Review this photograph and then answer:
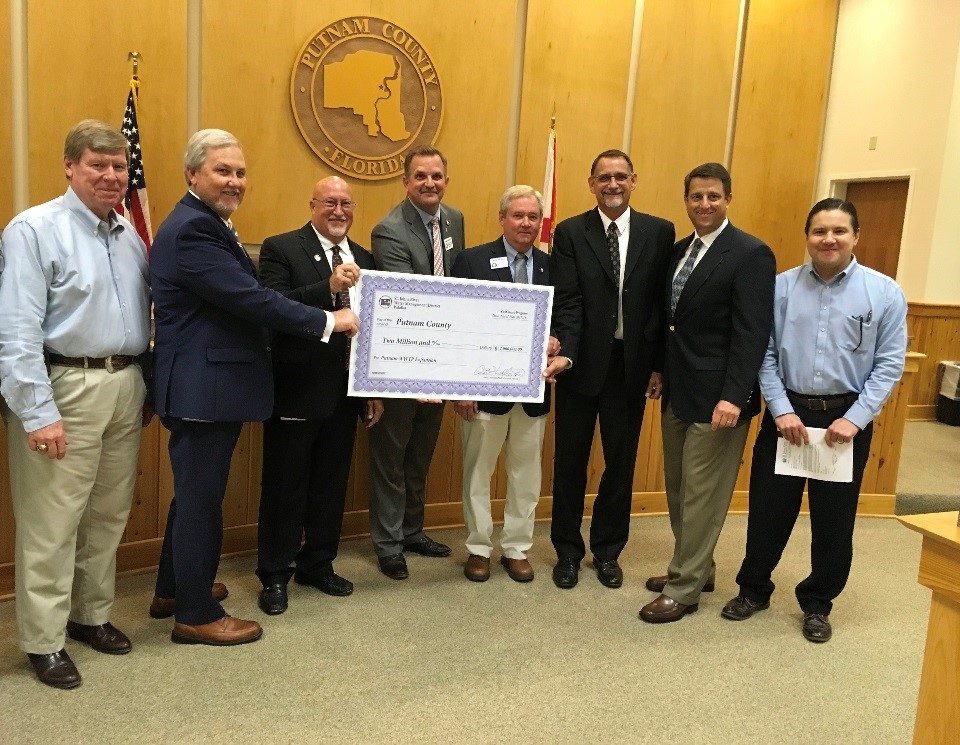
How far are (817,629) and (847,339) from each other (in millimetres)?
1083

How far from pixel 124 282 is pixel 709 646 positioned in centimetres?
233

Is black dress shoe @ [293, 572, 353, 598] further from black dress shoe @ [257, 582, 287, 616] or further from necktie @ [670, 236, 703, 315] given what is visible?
necktie @ [670, 236, 703, 315]

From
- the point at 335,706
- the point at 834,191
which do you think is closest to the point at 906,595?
the point at 335,706

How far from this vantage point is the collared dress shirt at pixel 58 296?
222 centimetres

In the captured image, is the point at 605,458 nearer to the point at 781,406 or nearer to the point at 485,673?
the point at 781,406

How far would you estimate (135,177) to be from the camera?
3.18m

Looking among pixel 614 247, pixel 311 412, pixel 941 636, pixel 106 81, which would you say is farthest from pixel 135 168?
pixel 941 636

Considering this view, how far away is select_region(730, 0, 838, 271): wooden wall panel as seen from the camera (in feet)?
16.9

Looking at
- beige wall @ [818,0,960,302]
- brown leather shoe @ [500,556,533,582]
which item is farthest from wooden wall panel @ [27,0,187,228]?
beige wall @ [818,0,960,302]

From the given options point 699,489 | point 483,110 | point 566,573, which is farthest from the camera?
point 483,110

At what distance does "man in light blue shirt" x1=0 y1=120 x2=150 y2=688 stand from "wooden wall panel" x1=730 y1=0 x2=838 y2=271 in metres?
4.01

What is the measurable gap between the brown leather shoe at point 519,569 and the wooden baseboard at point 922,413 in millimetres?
5552

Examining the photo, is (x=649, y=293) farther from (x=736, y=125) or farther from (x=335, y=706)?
(x=736, y=125)

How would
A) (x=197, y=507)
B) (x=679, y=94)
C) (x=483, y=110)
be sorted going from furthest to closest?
(x=679, y=94), (x=483, y=110), (x=197, y=507)
